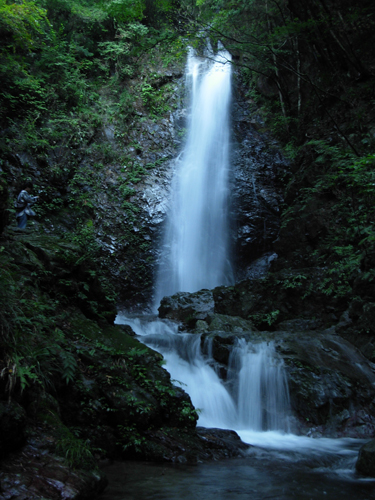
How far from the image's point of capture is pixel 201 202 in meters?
15.6

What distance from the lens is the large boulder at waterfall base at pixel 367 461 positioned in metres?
4.04

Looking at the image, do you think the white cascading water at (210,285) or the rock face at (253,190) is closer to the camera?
the white cascading water at (210,285)

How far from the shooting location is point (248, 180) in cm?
1529

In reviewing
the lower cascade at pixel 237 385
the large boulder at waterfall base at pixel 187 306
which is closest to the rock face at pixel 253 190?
the large boulder at waterfall base at pixel 187 306

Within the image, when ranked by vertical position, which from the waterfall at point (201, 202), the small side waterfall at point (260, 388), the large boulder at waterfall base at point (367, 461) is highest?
the waterfall at point (201, 202)

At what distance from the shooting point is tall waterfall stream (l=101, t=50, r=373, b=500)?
348cm

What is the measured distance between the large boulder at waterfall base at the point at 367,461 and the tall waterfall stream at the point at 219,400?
6.5 inches

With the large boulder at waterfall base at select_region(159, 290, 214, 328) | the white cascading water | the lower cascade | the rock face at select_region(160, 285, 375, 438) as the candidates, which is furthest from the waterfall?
the rock face at select_region(160, 285, 375, 438)

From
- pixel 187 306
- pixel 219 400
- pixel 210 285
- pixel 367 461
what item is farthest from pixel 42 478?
pixel 210 285

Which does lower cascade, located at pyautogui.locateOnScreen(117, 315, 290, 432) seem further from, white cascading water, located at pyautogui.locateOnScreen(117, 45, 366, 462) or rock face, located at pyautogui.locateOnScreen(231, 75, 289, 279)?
rock face, located at pyautogui.locateOnScreen(231, 75, 289, 279)

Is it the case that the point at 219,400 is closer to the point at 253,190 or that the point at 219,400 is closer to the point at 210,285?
the point at 210,285

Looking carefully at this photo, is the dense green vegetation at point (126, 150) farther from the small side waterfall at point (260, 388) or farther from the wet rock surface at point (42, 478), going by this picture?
the small side waterfall at point (260, 388)

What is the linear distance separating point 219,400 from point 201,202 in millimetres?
10335

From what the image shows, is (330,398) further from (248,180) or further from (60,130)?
(60,130)
